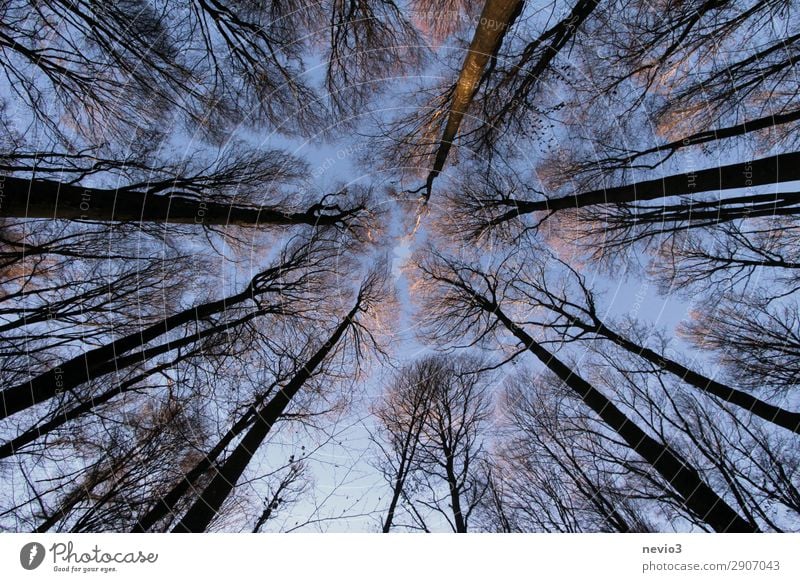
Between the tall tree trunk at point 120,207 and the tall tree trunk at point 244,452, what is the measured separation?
338 centimetres

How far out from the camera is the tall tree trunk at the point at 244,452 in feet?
20.5

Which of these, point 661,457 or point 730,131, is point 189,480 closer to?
point 661,457

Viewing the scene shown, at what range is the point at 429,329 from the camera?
29.1 feet

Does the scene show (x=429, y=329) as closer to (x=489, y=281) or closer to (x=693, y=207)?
(x=489, y=281)

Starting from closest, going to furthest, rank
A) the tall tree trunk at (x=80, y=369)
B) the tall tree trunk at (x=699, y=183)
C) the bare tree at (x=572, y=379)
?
the tall tree trunk at (x=699, y=183)
the bare tree at (x=572, y=379)
the tall tree trunk at (x=80, y=369)

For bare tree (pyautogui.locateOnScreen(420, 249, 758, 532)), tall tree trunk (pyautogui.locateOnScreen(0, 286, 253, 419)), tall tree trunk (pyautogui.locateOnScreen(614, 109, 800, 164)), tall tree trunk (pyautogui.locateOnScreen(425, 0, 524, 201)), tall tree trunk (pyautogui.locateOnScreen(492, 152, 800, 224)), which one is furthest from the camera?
tall tree trunk (pyautogui.locateOnScreen(614, 109, 800, 164))

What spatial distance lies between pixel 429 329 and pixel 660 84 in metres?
7.65

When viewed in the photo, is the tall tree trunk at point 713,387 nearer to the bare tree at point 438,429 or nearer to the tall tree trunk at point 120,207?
the bare tree at point 438,429

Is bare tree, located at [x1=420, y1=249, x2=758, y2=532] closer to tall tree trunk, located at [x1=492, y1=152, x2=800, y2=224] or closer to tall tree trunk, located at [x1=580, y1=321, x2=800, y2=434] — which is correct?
tall tree trunk, located at [x1=580, y1=321, x2=800, y2=434]

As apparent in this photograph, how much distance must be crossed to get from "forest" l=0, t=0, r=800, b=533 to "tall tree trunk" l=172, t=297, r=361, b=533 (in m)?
0.05

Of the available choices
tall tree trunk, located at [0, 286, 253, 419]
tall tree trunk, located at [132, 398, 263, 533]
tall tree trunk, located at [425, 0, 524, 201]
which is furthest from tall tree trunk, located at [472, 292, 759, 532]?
tall tree trunk, located at [0, 286, 253, 419]

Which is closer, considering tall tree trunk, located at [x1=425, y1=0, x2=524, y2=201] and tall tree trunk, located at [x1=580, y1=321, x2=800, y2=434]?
tall tree trunk, located at [x1=425, y1=0, x2=524, y2=201]

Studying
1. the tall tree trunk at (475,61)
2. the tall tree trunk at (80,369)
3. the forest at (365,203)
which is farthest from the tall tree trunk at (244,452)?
the tall tree trunk at (475,61)

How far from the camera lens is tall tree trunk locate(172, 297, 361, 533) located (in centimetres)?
625
